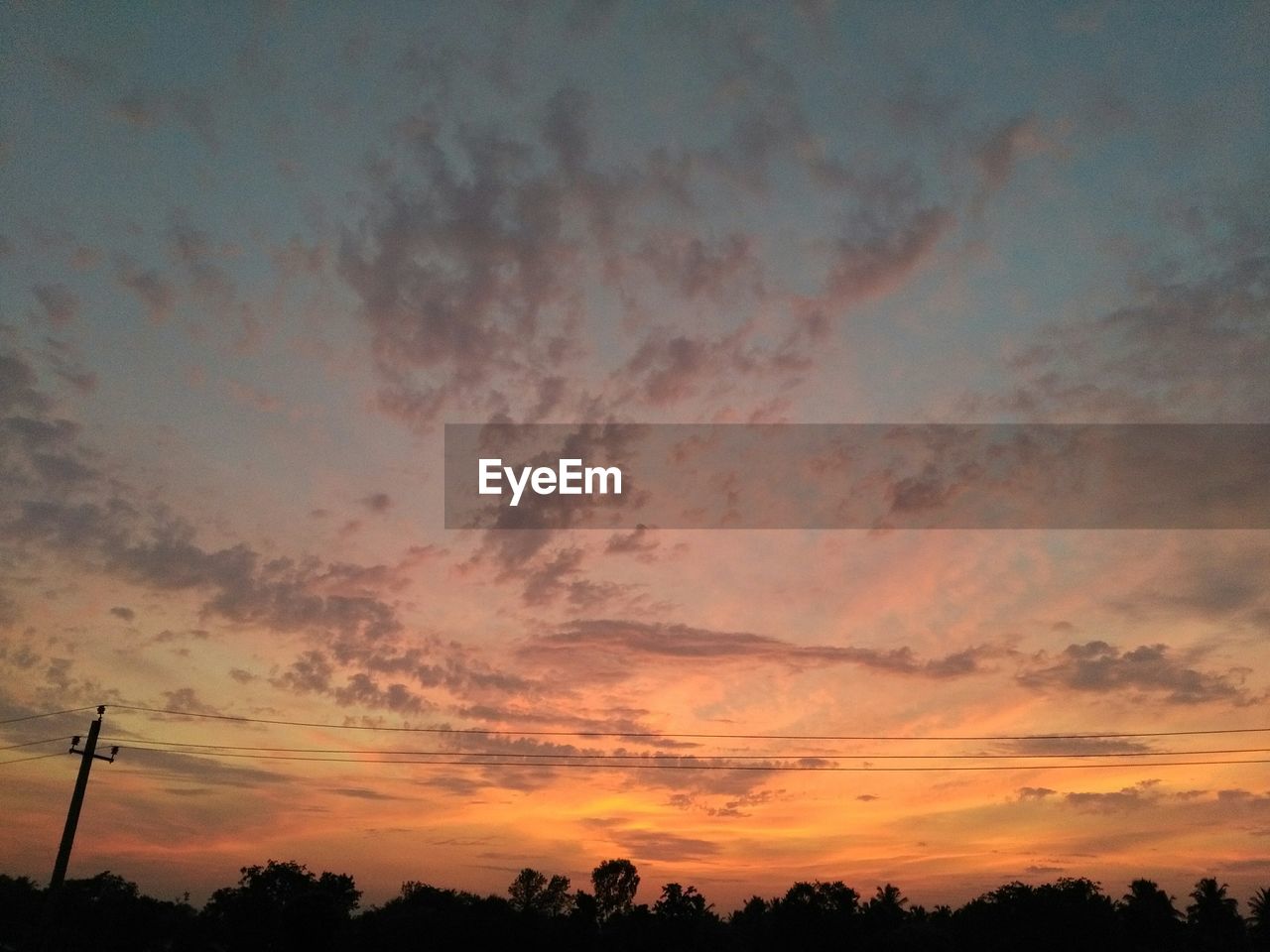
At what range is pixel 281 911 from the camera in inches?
3275

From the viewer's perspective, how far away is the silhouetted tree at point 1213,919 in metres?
104

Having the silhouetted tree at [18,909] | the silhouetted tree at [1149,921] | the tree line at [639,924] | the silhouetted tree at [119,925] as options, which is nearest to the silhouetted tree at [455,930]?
Result: the tree line at [639,924]

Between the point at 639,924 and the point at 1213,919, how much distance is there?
77.5 metres

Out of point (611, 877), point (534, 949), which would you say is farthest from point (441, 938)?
point (611, 877)

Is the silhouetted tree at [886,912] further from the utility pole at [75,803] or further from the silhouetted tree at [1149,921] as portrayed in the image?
the utility pole at [75,803]

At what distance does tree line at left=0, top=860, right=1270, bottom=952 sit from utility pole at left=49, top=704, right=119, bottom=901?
4638 centimetres

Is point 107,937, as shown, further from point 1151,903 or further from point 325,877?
point 1151,903

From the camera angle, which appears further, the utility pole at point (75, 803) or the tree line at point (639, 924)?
the tree line at point (639, 924)

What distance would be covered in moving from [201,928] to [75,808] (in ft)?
206

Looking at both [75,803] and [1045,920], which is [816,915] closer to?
[1045,920]

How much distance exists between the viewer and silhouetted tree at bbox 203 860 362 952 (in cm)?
7912

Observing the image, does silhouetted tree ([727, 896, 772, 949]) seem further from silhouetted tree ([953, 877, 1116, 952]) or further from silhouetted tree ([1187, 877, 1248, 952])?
silhouetted tree ([1187, 877, 1248, 952])

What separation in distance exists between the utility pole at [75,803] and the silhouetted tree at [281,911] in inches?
1807

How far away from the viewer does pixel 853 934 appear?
106 m
